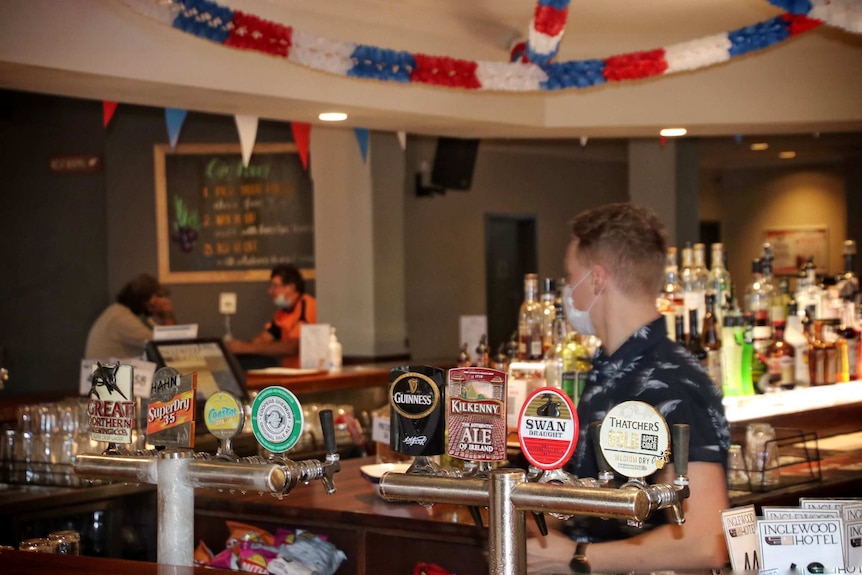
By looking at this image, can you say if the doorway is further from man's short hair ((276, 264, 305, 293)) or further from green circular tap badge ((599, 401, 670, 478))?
green circular tap badge ((599, 401, 670, 478))

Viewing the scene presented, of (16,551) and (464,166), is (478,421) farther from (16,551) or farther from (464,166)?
(464,166)

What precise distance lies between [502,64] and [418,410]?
11.9 ft

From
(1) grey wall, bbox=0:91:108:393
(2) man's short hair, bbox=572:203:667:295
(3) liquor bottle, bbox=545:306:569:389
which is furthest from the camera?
(1) grey wall, bbox=0:91:108:393

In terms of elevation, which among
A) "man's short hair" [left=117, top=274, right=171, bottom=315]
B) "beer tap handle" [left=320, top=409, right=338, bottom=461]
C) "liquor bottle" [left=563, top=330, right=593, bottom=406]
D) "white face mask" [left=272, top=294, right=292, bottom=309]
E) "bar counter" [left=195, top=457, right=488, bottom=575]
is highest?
"man's short hair" [left=117, top=274, right=171, bottom=315]

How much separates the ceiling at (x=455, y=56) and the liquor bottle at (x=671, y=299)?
170 centimetres

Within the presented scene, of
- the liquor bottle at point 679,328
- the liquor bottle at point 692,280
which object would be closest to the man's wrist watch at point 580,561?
the liquor bottle at point 679,328

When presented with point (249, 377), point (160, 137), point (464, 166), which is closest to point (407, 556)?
point (249, 377)

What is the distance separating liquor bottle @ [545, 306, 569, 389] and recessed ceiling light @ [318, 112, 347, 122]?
2038mm

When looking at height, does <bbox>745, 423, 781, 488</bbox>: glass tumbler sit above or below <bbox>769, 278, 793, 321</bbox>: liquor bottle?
below

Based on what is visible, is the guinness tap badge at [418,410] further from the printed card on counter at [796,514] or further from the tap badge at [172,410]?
the printed card on counter at [796,514]

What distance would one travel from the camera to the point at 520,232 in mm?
10203

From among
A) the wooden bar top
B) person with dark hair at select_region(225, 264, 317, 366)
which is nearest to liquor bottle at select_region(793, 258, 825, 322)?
→ the wooden bar top

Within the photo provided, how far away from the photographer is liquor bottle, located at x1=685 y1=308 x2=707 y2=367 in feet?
11.8

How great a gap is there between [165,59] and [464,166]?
4.09m
